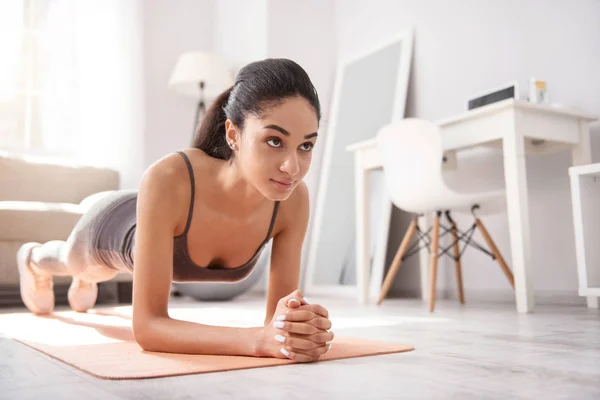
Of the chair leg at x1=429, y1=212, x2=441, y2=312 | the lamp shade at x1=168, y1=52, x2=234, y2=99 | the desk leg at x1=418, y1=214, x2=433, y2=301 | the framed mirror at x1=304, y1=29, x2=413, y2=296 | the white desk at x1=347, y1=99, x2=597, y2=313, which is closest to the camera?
the white desk at x1=347, y1=99, x2=597, y2=313

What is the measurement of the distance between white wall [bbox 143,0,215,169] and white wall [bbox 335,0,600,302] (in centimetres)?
184

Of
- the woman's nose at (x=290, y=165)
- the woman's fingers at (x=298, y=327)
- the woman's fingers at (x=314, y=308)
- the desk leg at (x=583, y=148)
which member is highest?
the desk leg at (x=583, y=148)

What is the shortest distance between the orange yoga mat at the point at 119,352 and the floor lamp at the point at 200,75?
8.86 feet

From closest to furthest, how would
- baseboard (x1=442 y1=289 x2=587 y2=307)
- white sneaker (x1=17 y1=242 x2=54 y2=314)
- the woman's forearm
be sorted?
the woman's forearm < white sneaker (x1=17 y1=242 x2=54 y2=314) < baseboard (x1=442 y1=289 x2=587 y2=307)

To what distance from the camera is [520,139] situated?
2.44 metres

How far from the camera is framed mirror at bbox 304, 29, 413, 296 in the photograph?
12.6 feet

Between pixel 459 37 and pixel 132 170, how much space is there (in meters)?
2.59

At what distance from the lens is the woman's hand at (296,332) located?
1.00 metres

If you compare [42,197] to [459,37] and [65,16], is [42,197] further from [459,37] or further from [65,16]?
[459,37]

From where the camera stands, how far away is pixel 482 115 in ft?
8.48

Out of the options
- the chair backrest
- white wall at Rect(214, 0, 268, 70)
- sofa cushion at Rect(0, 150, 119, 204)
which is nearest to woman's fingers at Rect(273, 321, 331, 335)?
the chair backrest

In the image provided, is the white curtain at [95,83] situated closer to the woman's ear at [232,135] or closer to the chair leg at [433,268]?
the chair leg at [433,268]

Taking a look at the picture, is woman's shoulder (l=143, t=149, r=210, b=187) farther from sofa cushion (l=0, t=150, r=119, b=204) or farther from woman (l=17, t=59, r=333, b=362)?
sofa cushion (l=0, t=150, r=119, b=204)

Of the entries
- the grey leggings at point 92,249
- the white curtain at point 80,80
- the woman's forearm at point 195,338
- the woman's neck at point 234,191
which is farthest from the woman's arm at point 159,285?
the white curtain at point 80,80
